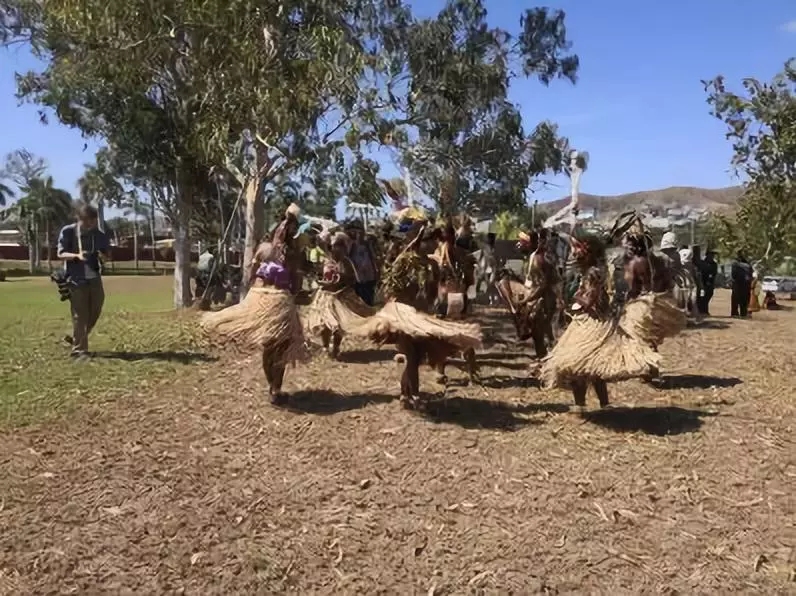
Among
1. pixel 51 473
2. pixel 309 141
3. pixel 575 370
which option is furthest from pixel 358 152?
pixel 51 473

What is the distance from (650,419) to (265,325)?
3467 mm

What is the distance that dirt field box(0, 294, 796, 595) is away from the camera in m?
5.00

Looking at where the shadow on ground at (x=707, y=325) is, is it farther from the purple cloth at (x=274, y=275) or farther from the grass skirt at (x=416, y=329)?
the purple cloth at (x=274, y=275)

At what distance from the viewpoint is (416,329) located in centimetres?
713

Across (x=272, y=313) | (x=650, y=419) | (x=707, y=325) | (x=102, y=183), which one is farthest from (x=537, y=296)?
(x=102, y=183)

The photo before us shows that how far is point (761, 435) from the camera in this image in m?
7.47

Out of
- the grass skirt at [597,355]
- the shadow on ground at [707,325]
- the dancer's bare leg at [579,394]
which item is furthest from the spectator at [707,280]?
the grass skirt at [597,355]

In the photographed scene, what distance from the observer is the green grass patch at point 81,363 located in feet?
26.7

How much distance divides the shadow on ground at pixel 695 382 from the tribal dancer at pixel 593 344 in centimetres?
228

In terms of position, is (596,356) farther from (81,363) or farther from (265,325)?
(81,363)

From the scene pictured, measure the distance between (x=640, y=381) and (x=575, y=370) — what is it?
2790mm

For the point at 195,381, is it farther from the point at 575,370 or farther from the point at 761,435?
the point at 761,435

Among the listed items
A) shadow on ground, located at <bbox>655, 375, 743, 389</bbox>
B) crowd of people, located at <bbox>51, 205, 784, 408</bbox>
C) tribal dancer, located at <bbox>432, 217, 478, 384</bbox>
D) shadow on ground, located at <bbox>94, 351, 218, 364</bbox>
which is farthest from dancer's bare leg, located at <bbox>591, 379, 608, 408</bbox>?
shadow on ground, located at <bbox>94, 351, 218, 364</bbox>

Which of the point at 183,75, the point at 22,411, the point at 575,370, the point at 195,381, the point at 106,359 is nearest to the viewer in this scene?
the point at 575,370
